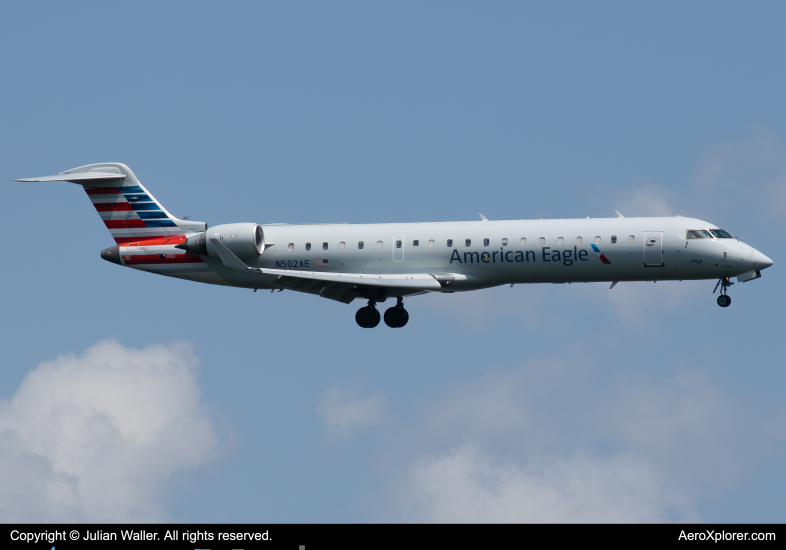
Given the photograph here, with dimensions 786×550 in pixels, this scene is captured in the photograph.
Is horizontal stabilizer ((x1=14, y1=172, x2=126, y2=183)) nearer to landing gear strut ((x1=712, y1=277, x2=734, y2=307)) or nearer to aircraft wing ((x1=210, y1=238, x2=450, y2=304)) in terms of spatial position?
aircraft wing ((x1=210, y1=238, x2=450, y2=304))

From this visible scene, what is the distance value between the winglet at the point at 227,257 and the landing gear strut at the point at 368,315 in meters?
4.93

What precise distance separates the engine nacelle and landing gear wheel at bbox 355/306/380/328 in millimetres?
4646

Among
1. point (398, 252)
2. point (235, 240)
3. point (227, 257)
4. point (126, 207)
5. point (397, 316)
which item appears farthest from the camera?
point (126, 207)

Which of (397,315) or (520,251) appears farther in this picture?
(397,315)

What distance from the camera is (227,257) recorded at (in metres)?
43.8

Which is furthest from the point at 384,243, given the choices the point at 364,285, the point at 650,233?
the point at 650,233

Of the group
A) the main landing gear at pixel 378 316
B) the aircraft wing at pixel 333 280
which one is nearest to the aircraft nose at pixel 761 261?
the aircraft wing at pixel 333 280

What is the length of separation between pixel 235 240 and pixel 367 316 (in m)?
5.98

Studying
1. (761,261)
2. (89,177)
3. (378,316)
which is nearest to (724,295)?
(761,261)

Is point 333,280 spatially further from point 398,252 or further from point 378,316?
point 378,316

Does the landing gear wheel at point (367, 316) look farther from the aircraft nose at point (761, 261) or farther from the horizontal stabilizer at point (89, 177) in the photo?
the aircraft nose at point (761, 261)

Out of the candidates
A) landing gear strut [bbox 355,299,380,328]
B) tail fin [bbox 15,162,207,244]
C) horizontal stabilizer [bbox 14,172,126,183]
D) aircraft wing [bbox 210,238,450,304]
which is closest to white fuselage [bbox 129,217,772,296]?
aircraft wing [bbox 210,238,450,304]

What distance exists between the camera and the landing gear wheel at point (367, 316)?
44.9 m

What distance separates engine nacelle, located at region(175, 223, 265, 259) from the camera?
146ft
